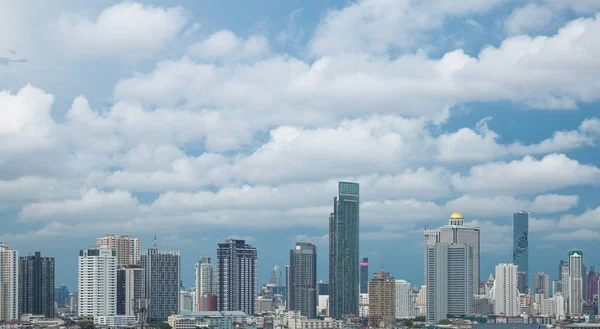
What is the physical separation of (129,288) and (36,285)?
558 inches

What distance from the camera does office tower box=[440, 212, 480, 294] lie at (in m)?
193

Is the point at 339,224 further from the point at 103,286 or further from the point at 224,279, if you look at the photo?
the point at 103,286

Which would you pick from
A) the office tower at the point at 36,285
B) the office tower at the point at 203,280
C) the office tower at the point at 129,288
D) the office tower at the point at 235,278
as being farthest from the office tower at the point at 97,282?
the office tower at the point at 203,280

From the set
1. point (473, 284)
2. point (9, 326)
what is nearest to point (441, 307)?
point (473, 284)

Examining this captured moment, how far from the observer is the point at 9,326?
11456 centimetres

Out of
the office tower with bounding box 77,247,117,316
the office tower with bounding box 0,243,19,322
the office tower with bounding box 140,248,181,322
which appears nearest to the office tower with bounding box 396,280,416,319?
the office tower with bounding box 140,248,181,322

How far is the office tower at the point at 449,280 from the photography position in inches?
7116

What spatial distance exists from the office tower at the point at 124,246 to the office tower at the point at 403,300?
55067 millimetres

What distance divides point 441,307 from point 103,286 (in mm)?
70177

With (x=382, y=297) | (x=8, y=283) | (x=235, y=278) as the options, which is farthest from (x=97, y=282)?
(x=382, y=297)

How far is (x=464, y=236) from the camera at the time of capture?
639ft

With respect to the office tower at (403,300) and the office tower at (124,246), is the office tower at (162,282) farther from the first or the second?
the office tower at (403,300)

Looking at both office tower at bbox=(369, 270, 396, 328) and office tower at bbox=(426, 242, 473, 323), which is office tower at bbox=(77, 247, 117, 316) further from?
office tower at bbox=(426, 242, 473, 323)

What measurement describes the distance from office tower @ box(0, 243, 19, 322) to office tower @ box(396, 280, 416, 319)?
268ft
